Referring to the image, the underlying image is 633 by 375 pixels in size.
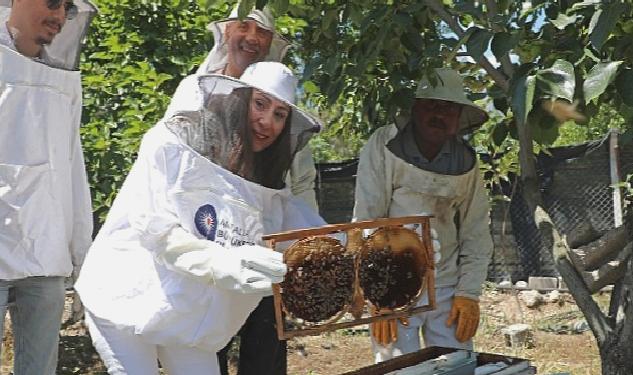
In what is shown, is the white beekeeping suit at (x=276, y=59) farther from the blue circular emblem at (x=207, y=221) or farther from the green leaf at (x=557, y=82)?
the green leaf at (x=557, y=82)

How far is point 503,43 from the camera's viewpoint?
5.80 feet

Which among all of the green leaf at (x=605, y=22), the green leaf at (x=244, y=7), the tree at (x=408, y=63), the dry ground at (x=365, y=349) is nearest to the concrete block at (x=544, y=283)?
the dry ground at (x=365, y=349)

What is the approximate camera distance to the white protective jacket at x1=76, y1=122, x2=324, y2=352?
194 centimetres

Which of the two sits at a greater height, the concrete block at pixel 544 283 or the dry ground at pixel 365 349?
the concrete block at pixel 544 283

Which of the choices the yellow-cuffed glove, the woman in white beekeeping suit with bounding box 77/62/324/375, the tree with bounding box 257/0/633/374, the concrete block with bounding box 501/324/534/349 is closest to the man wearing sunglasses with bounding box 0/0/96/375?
the woman in white beekeeping suit with bounding box 77/62/324/375

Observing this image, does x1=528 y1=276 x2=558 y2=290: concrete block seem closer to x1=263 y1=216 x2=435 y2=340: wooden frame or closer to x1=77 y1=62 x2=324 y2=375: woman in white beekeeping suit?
x1=263 y1=216 x2=435 y2=340: wooden frame

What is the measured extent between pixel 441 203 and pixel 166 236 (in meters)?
1.15

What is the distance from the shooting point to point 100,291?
2.05 m

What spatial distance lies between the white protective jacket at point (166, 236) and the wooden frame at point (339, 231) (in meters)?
0.15

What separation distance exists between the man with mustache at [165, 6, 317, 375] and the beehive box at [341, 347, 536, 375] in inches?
16.7

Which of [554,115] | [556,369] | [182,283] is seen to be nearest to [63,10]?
[182,283]

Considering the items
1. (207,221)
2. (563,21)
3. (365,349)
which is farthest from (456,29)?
(365,349)

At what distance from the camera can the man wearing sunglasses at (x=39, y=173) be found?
6.76 ft

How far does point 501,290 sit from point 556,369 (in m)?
2.68
